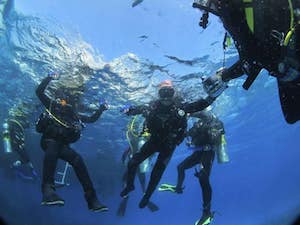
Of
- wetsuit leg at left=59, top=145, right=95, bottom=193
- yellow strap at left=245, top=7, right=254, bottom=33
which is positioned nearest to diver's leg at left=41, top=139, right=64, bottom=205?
wetsuit leg at left=59, top=145, right=95, bottom=193

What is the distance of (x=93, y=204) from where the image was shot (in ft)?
28.0

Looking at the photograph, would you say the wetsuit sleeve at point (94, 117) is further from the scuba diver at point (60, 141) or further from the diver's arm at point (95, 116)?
the scuba diver at point (60, 141)

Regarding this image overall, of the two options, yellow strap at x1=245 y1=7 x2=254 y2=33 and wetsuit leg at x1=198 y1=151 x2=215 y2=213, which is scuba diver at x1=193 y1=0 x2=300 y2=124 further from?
wetsuit leg at x1=198 y1=151 x2=215 y2=213

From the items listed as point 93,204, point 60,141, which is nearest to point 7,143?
point 60,141

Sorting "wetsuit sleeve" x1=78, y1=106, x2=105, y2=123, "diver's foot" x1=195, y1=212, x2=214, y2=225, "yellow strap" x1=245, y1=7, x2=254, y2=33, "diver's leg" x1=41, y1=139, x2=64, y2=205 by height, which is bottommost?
"diver's foot" x1=195, y1=212, x2=214, y2=225

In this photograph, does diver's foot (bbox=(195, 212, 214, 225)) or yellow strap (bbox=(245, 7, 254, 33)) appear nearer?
yellow strap (bbox=(245, 7, 254, 33))

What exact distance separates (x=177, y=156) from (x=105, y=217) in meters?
13.7

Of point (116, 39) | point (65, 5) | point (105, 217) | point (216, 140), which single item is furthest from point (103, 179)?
point (216, 140)

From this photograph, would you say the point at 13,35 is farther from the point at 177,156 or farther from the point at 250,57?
the point at 177,156

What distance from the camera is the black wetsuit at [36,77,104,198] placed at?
352 inches

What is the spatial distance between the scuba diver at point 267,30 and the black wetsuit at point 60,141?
204 inches

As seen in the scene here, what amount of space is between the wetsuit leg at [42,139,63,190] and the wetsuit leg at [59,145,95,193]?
0.20 metres

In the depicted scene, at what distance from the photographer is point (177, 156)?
4247cm

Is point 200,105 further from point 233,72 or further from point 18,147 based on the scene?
point 18,147
